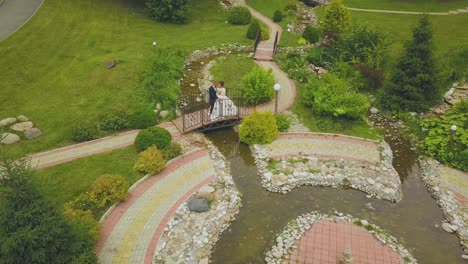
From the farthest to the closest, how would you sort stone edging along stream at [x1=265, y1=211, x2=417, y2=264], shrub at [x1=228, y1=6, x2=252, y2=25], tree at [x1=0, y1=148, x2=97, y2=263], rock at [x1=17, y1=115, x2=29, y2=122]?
1. shrub at [x1=228, y1=6, x2=252, y2=25]
2. rock at [x1=17, y1=115, x2=29, y2=122]
3. stone edging along stream at [x1=265, y1=211, x2=417, y2=264]
4. tree at [x1=0, y1=148, x2=97, y2=263]

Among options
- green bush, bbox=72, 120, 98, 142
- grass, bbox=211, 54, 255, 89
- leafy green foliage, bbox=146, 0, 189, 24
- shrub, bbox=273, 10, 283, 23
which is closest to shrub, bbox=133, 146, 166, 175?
green bush, bbox=72, 120, 98, 142

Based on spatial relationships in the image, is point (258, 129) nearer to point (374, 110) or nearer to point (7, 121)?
point (374, 110)

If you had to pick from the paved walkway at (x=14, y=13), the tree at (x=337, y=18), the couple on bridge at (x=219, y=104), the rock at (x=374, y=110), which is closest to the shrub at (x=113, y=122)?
the couple on bridge at (x=219, y=104)

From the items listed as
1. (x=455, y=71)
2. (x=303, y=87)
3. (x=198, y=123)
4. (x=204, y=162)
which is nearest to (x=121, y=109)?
(x=198, y=123)

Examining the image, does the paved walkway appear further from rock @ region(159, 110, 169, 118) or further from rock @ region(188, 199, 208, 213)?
rock @ region(188, 199, 208, 213)

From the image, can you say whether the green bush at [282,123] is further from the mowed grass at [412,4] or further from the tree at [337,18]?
the mowed grass at [412,4]

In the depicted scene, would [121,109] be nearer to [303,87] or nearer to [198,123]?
[198,123]

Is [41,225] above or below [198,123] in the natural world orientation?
above

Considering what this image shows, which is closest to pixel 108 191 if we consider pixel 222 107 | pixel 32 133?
pixel 32 133
